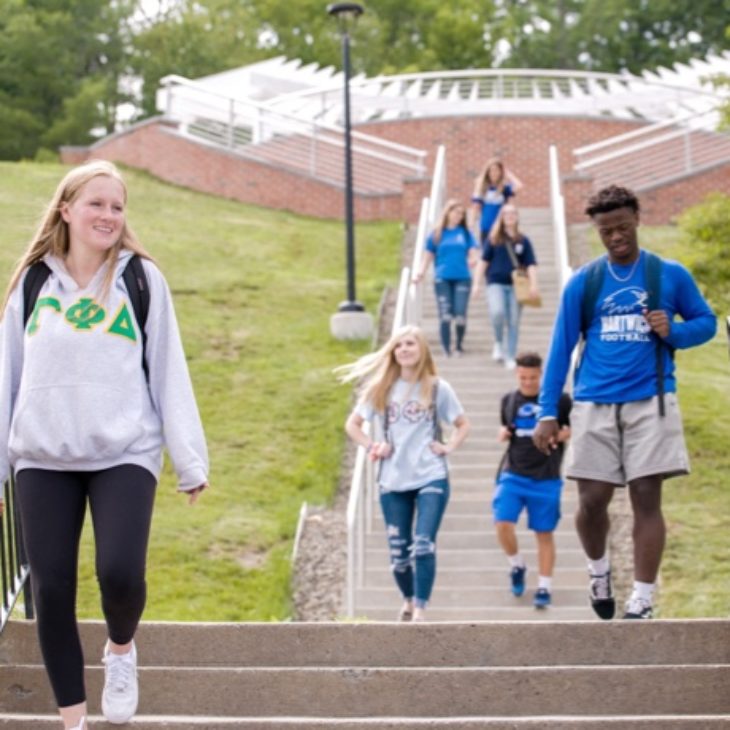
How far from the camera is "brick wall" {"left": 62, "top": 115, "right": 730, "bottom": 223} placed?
27.4 m

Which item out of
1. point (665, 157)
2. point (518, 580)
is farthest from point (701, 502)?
point (665, 157)

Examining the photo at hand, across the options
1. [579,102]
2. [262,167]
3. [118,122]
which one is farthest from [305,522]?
[118,122]

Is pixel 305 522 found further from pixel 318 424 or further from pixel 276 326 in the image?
pixel 276 326

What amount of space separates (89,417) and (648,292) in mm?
2838

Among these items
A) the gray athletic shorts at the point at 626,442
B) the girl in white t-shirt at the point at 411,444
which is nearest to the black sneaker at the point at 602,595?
the gray athletic shorts at the point at 626,442

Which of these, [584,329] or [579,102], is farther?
[579,102]

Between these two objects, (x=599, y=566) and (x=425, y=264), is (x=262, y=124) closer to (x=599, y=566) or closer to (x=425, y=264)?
(x=425, y=264)

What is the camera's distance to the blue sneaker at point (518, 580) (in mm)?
11055

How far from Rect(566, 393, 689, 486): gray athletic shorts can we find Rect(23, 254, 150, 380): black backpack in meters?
2.36

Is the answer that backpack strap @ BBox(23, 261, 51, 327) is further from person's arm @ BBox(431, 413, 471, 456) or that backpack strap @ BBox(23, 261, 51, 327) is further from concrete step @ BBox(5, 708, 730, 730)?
person's arm @ BBox(431, 413, 471, 456)

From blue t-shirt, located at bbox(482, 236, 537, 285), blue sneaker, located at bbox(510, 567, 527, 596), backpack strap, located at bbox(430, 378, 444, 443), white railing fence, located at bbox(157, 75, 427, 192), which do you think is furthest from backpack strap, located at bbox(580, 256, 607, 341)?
white railing fence, located at bbox(157, 75, 427, 192)

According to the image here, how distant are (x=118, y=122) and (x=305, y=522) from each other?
1331 inches

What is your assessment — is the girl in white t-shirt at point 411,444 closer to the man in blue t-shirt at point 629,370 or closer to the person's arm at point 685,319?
the man in blue t-shirt at point 629,370

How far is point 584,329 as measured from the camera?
24.0 ft
